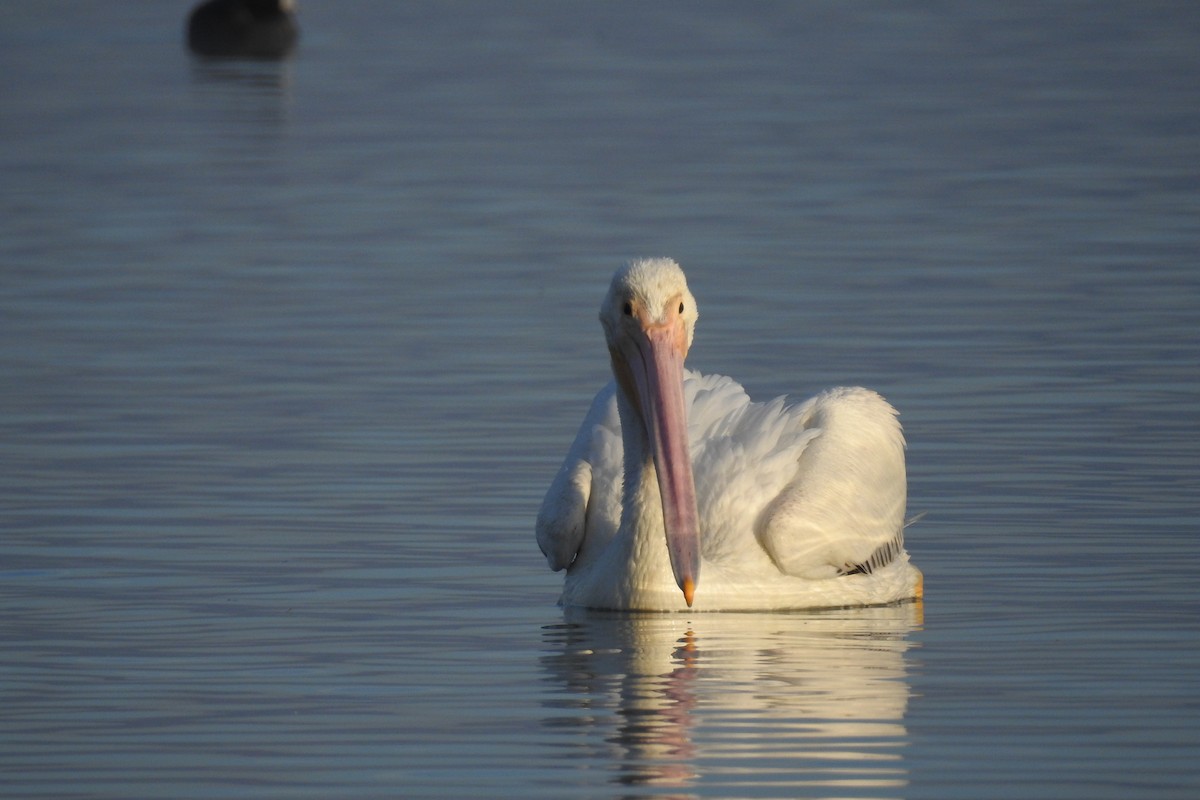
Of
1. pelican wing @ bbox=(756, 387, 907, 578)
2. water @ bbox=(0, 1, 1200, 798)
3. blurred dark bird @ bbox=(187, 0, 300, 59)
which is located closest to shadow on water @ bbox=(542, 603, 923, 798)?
water @ bbox=(0, 1, 1200, 798)

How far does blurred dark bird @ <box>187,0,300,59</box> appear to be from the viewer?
33844 millimetres

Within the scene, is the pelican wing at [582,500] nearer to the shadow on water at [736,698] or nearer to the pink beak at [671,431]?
the shadow on water at [736,698]

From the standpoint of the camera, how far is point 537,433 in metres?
11.0

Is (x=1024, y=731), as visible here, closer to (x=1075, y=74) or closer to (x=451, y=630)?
(x=451, y=630)

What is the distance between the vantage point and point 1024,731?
6.54 metres

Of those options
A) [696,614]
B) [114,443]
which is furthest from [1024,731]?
[114,443]

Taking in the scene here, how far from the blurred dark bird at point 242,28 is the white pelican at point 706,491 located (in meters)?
25.7

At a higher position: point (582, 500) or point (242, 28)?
point (242, 28)

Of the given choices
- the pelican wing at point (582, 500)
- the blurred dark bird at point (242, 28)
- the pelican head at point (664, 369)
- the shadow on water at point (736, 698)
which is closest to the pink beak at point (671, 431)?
the pelican head at point (664, 369)

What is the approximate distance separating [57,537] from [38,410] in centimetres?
246

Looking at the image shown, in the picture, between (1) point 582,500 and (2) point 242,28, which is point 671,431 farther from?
(2) point 242,28

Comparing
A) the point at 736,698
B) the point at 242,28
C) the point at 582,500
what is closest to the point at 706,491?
the point at 582,500

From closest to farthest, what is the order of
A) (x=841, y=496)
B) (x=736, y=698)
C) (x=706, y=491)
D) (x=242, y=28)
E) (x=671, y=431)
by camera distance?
(x=736, y=698), (x=671, y=431), (x=706, y=491), (x=841, y=496), (x=242, y=28)

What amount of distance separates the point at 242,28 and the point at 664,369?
88.3ft
